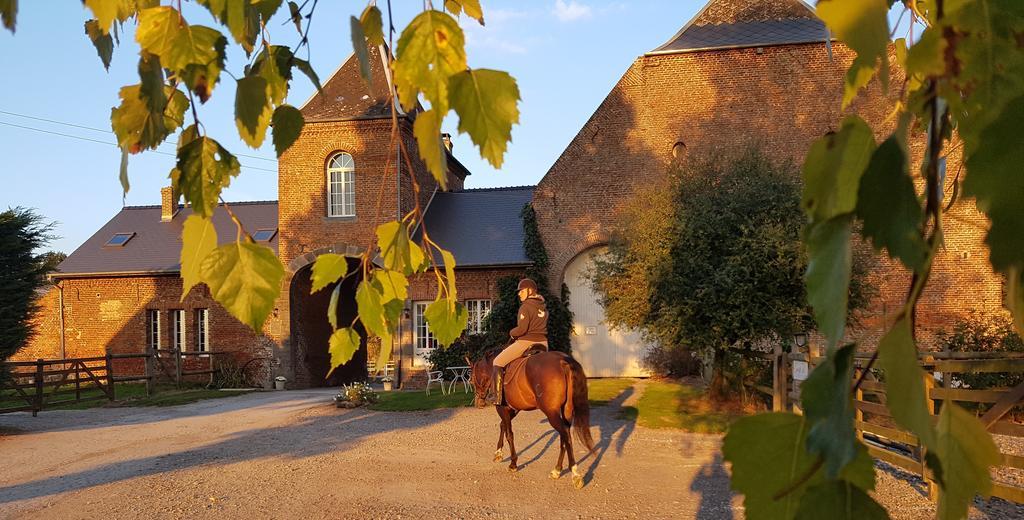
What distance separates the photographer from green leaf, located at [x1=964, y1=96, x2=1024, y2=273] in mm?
415

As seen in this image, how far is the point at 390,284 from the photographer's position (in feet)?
4.02

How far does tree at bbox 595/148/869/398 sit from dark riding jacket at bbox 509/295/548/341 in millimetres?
3103

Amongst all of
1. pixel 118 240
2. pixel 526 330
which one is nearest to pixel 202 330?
pixel 118 240

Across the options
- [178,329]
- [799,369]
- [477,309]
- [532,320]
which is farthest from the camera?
[178,329]

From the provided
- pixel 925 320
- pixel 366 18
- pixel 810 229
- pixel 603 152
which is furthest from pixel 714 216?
pixel 810 229

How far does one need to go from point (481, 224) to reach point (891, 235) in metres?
17.6

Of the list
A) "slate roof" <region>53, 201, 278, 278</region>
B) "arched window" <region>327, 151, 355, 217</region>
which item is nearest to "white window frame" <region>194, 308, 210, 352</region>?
"slate roof" <region>53, 201, 278, 278</region>

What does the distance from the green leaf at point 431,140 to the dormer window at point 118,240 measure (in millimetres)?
23747

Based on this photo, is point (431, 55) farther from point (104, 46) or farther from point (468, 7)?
point (104, 46)

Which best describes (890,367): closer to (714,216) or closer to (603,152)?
(714,216)

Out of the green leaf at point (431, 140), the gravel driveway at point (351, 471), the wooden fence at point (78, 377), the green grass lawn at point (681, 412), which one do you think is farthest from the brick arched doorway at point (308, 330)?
the green leaf at point (431, 140)

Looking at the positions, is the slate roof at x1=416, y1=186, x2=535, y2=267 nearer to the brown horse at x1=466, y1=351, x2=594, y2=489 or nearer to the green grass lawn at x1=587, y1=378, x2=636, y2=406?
the green grass lawn at x1=587, y1=378, x2=636, y2=406

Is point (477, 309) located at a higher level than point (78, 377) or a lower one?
higher

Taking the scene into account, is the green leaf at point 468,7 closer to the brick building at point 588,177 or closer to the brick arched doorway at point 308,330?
the brick building at point 588,177
